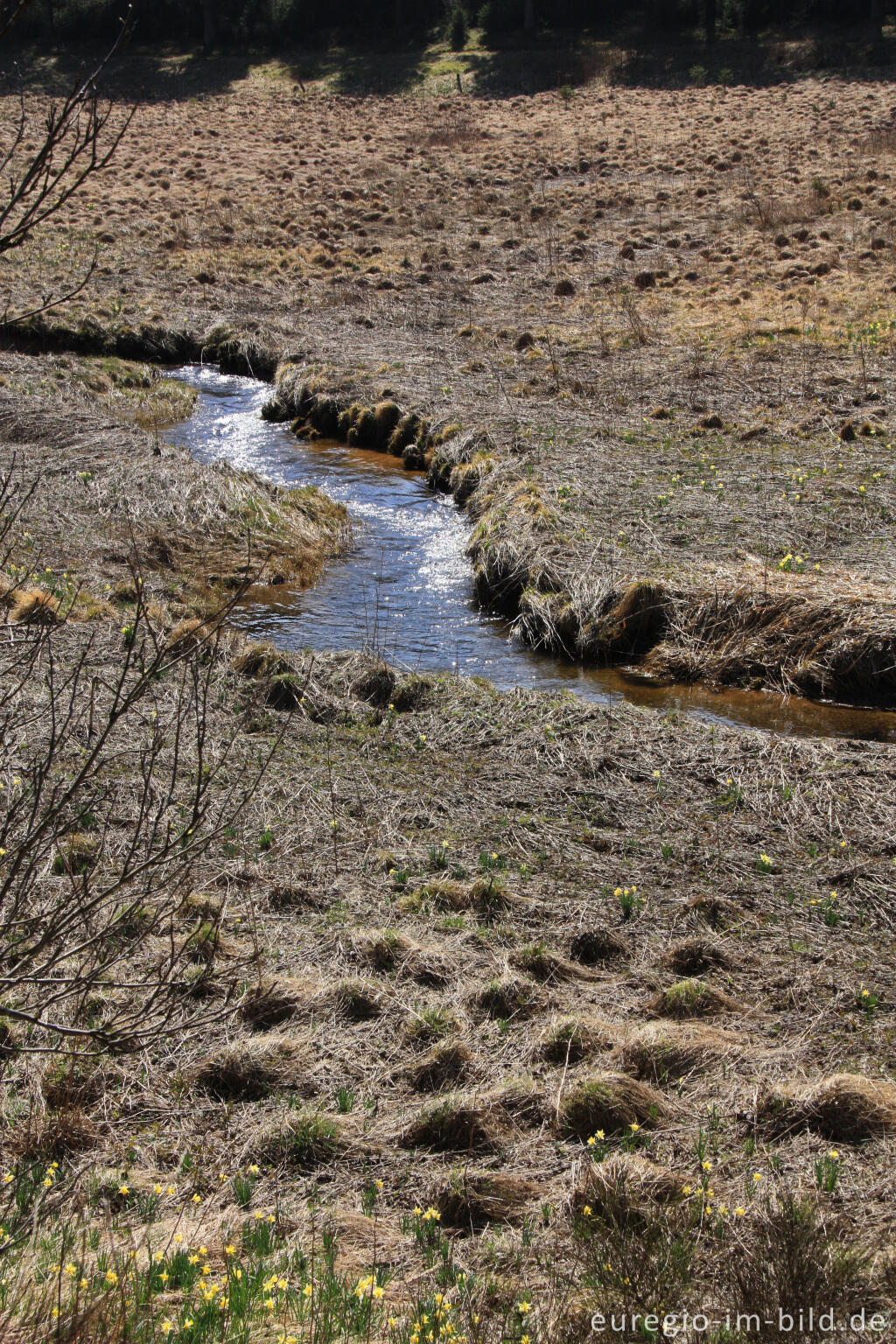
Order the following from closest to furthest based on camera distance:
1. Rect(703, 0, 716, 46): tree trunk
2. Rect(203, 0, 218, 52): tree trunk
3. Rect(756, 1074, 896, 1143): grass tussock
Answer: Rect(756, 1074, 896, 1143): grass tussock < Rect(703, 0, 716, 46): tree trunk < Rect(203, 0, 218, 52): tree trunk

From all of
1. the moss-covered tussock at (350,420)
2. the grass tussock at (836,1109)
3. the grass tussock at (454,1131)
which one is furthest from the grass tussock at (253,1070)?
the moss-covered tussock at (350,420)

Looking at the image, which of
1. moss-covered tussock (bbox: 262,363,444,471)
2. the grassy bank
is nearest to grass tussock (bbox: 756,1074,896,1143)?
the grassy bank

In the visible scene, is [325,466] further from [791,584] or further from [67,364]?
[791,584]

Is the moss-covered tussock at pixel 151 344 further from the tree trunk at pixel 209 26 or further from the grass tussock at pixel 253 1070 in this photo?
the tree trunk at pixel 209 26

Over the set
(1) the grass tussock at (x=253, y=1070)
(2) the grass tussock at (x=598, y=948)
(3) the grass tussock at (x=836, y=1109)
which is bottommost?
(1) the grass tussock at (x=253, y=1070)

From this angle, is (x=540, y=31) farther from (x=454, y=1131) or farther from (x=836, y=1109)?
(x=454, y=1131)

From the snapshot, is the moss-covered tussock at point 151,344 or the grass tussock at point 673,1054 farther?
the moss-covered tussock at point 151,344

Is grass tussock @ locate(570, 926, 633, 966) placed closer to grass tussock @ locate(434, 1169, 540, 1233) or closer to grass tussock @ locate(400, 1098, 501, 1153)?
grass tussock @ locate(400, 1098, 501, 1153)

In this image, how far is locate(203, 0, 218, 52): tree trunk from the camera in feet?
177

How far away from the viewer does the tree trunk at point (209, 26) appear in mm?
54000

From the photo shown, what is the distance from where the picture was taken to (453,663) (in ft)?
31.8

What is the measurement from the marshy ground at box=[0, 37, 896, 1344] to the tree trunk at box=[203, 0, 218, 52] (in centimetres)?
4359

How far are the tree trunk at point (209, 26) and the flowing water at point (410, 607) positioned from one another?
1885 inches

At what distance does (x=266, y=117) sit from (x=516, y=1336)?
4957 centimetres
